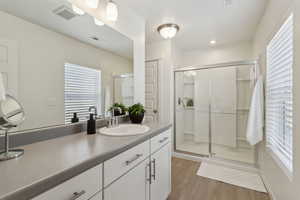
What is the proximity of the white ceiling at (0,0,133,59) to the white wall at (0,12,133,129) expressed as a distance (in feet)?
0.17

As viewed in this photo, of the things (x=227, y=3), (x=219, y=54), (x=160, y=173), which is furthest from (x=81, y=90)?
Result: (x=219, y=54)

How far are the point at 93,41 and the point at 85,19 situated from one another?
20 centimetres

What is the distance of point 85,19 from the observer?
4.60 ft

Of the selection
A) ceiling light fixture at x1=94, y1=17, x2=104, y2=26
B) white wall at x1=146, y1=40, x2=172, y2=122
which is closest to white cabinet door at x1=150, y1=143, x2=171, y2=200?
white wall at x1=146, y1=40, x2=172, y2=122

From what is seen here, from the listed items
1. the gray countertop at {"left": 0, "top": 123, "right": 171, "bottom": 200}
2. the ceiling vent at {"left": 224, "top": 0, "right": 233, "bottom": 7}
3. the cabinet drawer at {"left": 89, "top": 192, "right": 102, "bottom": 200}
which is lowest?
the cabinet drawer at {"left": 89, "top": 192, "right": 102, "bottom": 200}

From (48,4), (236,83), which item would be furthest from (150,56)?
(48,4)

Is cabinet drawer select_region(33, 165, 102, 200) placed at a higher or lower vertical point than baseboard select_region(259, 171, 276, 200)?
higher

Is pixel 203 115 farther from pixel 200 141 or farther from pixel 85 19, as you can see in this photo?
pixel 85 19

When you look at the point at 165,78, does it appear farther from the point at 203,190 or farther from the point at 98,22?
the point at 203,190

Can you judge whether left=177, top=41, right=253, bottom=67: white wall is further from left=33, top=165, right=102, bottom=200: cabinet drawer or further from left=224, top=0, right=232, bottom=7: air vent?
left=33, top=165, right=102, bottom=200: cabinet drawer

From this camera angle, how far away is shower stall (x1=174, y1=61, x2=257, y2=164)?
2.97 metres

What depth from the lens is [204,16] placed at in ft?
7.02

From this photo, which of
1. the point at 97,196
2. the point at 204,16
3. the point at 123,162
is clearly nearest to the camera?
the point at 97,196

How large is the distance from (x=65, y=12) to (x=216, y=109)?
3.02 metres
